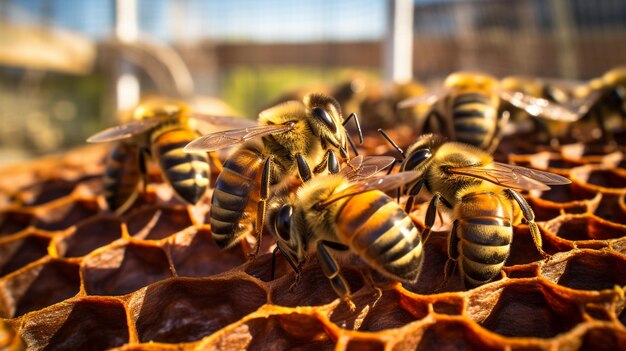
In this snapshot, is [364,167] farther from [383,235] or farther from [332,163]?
[383,235]

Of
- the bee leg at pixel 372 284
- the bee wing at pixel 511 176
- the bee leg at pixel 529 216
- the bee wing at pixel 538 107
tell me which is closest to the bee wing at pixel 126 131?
the bee leg at pixel 372 284

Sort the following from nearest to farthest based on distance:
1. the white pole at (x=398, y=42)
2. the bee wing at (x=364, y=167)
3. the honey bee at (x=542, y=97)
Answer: the bee wing at (x=364, y=167), the honey bee at (x=542, y=97), the white pole at (x=398, y=42)

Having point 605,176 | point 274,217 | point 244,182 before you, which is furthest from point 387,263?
point 605,176

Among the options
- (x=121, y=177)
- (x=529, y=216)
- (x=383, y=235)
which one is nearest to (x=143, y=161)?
(x=121, y=177)

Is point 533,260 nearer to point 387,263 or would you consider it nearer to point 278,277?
point 387,263

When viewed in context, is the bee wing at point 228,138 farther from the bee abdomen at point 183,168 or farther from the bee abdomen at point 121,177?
the bee abdomen at point 121,177

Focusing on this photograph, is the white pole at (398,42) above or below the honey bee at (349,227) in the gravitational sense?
above

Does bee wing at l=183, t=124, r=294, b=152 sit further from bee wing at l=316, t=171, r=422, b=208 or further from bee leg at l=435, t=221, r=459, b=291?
bee leg at l=435, t=221, r=459, b=291
